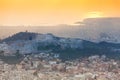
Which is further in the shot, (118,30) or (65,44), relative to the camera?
(65,44)

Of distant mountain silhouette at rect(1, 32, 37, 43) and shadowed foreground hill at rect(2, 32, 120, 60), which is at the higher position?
distant mountain silhouette at rect(1, 32, 37, 43)

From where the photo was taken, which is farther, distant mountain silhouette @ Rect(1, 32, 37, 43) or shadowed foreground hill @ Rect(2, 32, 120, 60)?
shadowed foreground hill @ Rect(2, 32, 120, 60)

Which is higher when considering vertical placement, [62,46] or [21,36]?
[21,36]

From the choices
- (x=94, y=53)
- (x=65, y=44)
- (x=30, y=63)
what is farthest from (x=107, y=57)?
(x=30, y=63)

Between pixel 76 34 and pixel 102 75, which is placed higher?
pixel 76 34

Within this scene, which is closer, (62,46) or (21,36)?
(21,36)

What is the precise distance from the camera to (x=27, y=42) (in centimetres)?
1277

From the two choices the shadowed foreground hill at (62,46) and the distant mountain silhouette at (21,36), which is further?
the shadowed foreground hill at (62,46)

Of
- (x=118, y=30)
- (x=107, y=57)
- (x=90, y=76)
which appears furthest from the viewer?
(x=107, y=57)

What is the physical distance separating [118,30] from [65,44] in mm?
1705

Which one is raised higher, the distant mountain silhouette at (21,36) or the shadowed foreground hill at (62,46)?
the distant mountain silhouette at (21,36)

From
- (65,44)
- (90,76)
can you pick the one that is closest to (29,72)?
(90,76)

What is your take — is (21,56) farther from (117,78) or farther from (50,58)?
(117,78)

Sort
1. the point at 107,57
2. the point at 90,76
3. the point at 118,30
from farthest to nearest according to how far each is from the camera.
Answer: the point at 107,57 < the point at 118,30 < the point at 90,76
